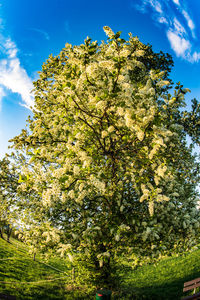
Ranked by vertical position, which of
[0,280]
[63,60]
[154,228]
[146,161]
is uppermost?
[63,60]

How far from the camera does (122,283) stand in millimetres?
9922

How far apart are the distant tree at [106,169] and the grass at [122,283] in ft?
6.66

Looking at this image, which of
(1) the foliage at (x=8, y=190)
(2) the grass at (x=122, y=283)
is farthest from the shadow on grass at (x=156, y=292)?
(1) the foliage at (x=8, y=190)

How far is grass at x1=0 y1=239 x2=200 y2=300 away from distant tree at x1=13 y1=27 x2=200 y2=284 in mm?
2031

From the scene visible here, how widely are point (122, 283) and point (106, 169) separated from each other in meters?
7.38

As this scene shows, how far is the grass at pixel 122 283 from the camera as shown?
818cm

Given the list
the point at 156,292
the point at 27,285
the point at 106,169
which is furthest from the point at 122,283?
the point at 106,169

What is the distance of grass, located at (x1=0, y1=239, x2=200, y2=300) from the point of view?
8.18m

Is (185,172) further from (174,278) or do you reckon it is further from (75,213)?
(174,278)

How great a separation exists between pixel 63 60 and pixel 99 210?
799 centimetres

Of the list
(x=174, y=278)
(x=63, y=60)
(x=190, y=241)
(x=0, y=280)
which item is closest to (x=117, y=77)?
(x=190, y=241)

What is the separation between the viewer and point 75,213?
6.54 metres

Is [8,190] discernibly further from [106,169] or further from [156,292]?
[156,292]

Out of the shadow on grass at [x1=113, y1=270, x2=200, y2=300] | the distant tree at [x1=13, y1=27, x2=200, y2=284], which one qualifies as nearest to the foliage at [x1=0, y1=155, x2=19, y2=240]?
the distant tree at [x1=13, y1=27, x2=200, y2=284]
